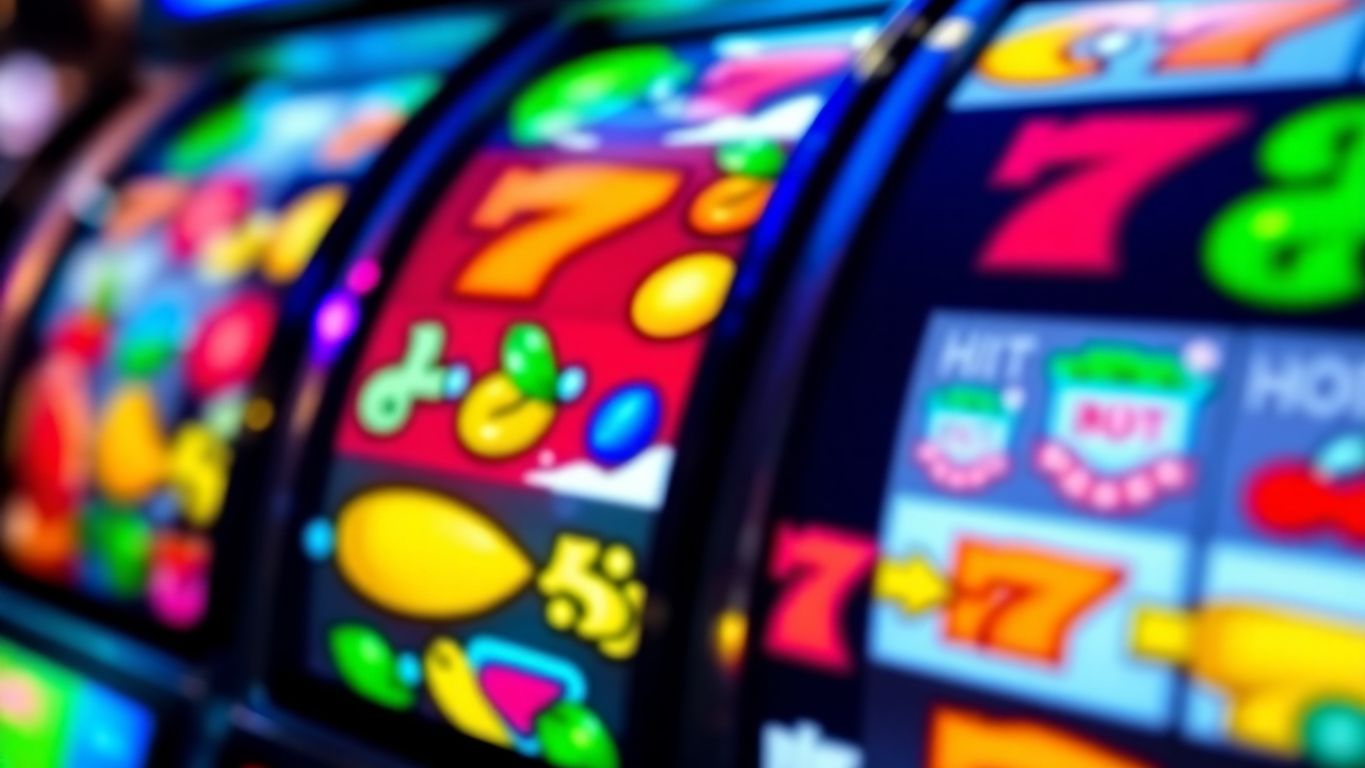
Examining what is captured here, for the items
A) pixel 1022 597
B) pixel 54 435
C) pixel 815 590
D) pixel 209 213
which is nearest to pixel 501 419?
pixel 815 590

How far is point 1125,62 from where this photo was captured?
1403mm

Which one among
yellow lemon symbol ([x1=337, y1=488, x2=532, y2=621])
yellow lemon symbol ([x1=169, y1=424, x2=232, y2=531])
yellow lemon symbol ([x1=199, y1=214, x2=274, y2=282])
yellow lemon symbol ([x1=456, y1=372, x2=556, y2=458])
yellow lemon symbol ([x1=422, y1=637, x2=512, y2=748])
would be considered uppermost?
yellow lemon symbol ([x1=199, y1=214, x2=274, y2=282])

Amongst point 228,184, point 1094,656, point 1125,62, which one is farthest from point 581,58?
point 1094,656

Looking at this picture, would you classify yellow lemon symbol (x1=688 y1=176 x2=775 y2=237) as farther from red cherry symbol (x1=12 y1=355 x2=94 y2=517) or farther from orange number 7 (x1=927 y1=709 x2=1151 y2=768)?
red cherry symbol (x1=12 y1=355 x2=94 y2=517)

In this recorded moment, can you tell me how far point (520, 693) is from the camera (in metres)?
1.50

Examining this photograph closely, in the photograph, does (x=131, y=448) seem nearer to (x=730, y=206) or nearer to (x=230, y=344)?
(x=230, y=344)

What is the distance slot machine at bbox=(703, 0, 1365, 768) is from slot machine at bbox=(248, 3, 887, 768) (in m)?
0.08

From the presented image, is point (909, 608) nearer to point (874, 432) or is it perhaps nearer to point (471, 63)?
point (874, 432)

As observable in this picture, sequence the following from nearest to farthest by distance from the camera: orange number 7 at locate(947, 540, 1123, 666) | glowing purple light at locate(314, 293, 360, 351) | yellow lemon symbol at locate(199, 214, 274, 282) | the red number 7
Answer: orange number 7 at locate(947, 540, 1123, 666)
the red number 7
glowing purple light at locate(314, 293, 360, 351)
yellow lemon symbol at locate(199, 214, 274, 282)

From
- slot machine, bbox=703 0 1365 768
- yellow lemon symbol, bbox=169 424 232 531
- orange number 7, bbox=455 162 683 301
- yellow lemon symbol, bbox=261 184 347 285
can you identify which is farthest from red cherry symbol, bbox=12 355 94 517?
slot machine, bbox=703 0 1365 768

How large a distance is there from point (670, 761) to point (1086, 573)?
1.35 ft

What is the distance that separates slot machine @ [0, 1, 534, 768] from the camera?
71.8 inches

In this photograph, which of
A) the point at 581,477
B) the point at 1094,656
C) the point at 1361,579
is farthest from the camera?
the point at 581,477

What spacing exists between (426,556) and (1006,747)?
0.69 m
